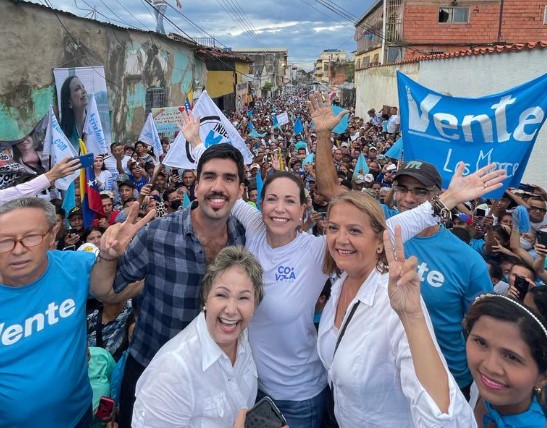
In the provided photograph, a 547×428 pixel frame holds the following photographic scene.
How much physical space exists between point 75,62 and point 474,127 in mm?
9497

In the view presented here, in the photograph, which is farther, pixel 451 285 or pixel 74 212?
pixel 74 212

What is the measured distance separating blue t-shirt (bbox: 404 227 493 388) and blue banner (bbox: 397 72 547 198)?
1400mm

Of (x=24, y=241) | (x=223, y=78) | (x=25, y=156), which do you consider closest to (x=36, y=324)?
(x=24, y=241)

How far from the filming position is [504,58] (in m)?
9.91

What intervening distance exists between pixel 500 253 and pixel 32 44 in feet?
30.3

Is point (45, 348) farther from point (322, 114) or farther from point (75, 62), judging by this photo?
point (75, 62)

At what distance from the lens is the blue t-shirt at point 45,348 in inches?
82.6

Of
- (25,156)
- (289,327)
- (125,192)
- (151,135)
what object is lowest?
(125,192)

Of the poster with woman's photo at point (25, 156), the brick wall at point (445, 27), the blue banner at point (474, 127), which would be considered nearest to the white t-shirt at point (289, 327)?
the blue banner at point (474, 127)

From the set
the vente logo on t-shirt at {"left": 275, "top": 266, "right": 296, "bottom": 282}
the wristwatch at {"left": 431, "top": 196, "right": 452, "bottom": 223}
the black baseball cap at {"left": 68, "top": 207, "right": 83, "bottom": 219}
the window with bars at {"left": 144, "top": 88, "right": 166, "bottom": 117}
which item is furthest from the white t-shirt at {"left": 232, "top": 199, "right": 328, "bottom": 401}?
the window with bars at {"left": 144, "top": 88, "right": 166, "bottom": 117}

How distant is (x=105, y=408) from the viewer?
2.67 meters

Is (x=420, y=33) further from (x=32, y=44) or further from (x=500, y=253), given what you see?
(x=500, y=253)

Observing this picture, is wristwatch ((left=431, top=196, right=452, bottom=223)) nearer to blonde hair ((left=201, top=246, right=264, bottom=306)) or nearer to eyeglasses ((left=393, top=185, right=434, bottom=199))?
eyeglasses ((left=393, top=185, right=434, bottom=199))

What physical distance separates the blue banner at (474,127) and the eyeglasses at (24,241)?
→ 3406 mm
